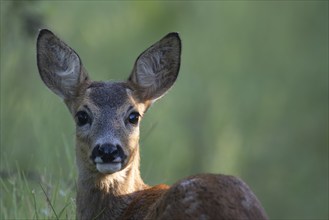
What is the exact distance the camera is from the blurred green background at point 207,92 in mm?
14797

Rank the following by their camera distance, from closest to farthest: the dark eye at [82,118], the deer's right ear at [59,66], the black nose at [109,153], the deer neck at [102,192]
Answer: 1. the black nose at [109,153]
2. the deer neck at [102,192]
3. the dark eye at [82,118]
4. the deer's right ear at [59,66]

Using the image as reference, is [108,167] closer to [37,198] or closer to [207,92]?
[37,198]

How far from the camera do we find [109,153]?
11.4m

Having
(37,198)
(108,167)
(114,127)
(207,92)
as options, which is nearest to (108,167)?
(108,167)

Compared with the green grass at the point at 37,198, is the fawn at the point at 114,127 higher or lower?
higher

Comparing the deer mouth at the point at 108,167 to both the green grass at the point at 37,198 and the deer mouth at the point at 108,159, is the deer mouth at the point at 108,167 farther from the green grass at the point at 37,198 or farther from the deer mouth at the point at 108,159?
the green grass at the point at 37,198

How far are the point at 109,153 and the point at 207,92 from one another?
857 centimetres

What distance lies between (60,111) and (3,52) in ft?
2.94

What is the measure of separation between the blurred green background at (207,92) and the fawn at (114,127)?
0.79 metres

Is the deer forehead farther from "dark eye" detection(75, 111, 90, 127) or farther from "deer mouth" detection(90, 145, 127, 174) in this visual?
"deer mouth" detection(90, 145, 127, 174)

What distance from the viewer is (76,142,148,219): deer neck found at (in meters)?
11.7

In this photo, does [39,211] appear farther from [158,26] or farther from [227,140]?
[158,26]

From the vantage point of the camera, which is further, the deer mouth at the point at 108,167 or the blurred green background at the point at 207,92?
the blurred green background at the point at 207,92

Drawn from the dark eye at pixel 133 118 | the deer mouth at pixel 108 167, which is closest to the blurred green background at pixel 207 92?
the dark eye at pixel 133 118
